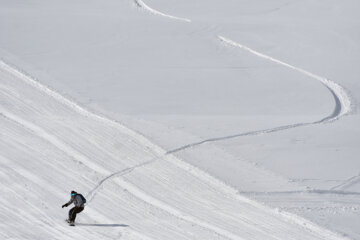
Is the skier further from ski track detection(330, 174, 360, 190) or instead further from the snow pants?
ski track detection(330, 174, 360, 190)

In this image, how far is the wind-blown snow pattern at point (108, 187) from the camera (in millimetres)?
12484

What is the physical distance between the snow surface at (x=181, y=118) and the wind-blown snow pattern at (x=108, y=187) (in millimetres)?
38

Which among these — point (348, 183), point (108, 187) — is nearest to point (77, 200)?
point (108, 187)

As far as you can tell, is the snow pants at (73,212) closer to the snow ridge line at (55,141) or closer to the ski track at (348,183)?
the snow ridge line at (55,141)

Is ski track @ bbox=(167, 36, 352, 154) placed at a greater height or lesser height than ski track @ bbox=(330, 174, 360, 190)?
lesser

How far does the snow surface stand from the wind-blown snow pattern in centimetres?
4

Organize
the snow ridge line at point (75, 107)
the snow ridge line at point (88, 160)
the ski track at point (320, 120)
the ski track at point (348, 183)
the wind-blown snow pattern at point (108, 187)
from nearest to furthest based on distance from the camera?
1. the wind-blown snow pattern at point (108, 187)
2. the snow ridge line at point (88, 160)
3. the ski track at point (348, 183)
4. the snow ridge line at point (75, 107)
5. the ski track at point (320, 120)

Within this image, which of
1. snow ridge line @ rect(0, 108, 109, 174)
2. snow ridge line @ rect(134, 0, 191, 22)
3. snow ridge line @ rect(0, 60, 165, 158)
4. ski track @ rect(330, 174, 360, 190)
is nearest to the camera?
ski track @ rect(330, 174, 360, 190)

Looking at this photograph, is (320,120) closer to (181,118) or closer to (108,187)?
(181,118)

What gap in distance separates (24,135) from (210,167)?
4.09 meters

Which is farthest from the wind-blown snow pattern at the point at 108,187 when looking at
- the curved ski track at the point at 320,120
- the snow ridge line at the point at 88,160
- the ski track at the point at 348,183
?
the ski track at the point at 348,183

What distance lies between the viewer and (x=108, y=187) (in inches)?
558

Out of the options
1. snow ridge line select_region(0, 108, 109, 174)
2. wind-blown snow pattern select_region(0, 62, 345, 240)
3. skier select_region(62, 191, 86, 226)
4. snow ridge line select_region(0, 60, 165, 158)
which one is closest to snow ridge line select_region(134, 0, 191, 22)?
snow ridge line select_region(0, 60, 165, 158)

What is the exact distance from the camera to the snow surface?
13141 mm
